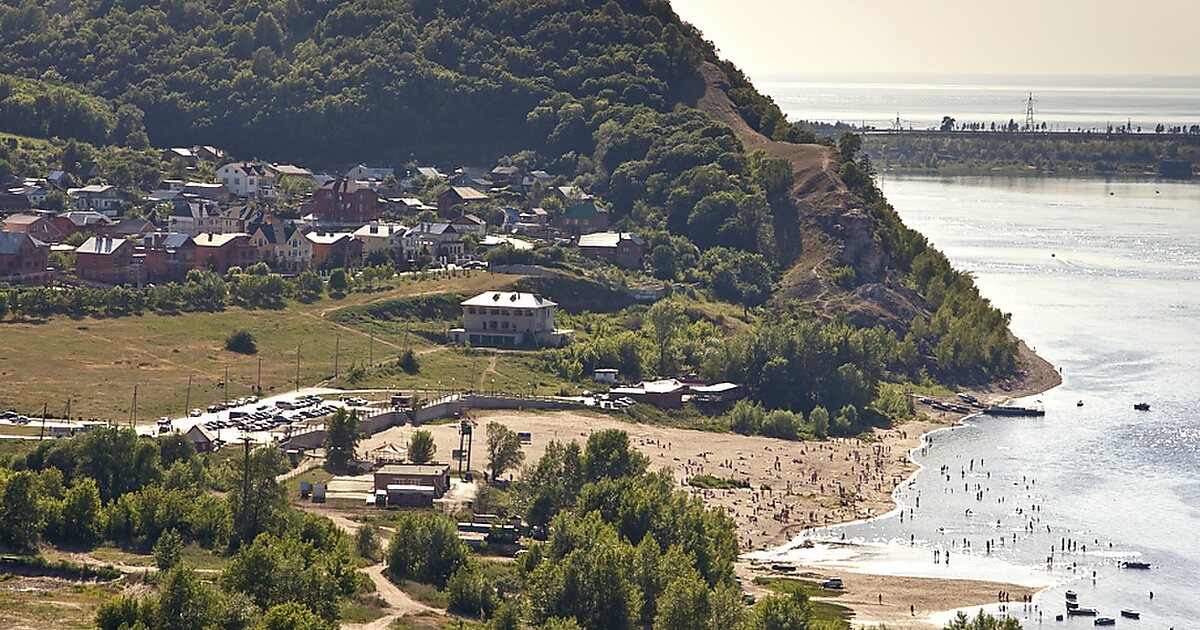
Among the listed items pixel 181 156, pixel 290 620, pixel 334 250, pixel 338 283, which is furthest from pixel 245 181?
pixel 290 620

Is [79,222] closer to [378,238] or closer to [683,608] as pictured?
[378,238]

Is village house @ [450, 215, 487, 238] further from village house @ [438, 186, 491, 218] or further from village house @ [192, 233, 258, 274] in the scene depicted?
village house @ [192, 233, 258, 274]

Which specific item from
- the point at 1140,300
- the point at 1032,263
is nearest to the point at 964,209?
the point at 1032,263

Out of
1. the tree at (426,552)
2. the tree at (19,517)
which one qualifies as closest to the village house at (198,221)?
the tree at (19,517)

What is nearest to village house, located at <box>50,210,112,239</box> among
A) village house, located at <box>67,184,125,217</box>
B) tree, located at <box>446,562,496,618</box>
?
village house, located at <box>67,184,125,217</box>

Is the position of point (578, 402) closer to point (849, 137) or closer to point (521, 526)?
point (521, 526)

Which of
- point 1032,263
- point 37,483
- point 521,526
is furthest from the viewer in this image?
point 1032,263

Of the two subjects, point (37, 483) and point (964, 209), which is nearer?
point (37, 483)

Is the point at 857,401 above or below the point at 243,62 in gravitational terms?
below
